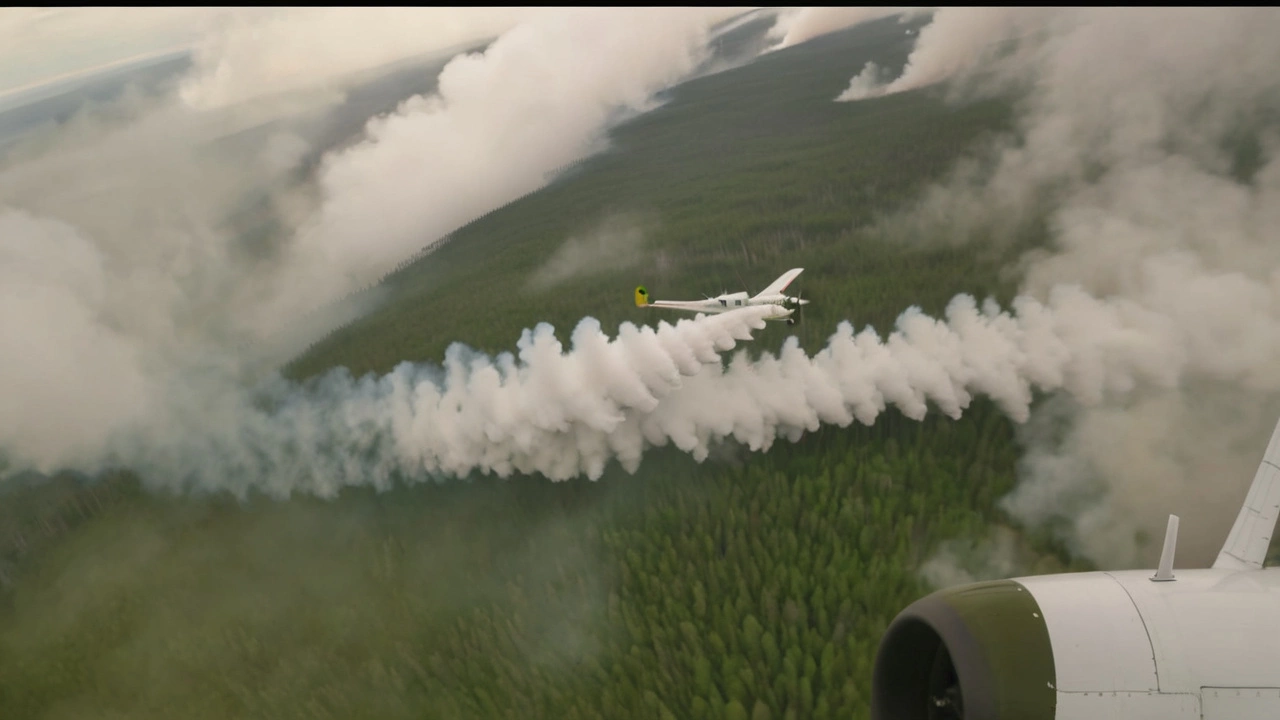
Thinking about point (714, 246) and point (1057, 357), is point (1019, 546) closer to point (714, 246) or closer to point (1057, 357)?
point (1057, 357)

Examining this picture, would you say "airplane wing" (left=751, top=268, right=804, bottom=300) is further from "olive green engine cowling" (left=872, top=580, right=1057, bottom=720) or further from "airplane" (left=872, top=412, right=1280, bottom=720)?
"airplane" (left=872, top=412, right=1280, bottom=720)

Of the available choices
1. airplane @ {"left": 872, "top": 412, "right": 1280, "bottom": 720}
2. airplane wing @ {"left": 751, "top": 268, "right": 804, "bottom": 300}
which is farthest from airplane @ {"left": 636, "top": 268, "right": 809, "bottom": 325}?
airplane @ {"left": 872, "top": 412, "right": 1280, "bottom": 720}

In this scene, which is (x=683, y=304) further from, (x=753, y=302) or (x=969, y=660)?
(x=969, y=660)

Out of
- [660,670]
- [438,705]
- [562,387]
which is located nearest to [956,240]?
[562,387]

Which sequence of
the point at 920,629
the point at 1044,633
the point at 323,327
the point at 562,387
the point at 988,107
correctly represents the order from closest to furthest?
the point at 1044,633 → the point at 920,629 → the point at 562,387 → the point at 988,107 → the point at 323,327

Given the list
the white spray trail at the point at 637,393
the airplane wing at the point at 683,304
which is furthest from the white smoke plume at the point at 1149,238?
the airplane wing at the point at 683,304

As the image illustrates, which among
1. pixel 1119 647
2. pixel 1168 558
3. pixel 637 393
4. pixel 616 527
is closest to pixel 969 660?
pixel 1119 647

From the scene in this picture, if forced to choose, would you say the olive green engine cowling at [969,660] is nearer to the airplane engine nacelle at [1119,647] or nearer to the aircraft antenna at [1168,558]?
the airplane engine nacelle at [1119,647]
